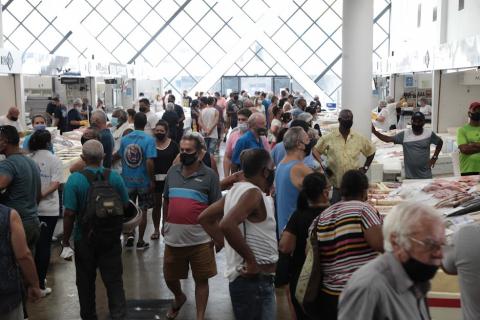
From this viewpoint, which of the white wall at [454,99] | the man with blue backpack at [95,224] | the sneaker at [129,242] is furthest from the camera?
the white wall at [454,99]

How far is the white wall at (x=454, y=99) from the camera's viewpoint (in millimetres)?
13828

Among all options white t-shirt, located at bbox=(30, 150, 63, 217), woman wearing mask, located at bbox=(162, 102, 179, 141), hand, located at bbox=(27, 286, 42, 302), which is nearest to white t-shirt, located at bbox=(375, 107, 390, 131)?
woman wearing mask, located at bbox=(162, 102, 179, 141)

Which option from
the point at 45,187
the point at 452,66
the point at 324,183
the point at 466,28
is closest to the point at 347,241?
the point at 324,183

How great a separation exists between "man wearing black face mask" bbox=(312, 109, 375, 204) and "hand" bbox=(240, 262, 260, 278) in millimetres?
3313

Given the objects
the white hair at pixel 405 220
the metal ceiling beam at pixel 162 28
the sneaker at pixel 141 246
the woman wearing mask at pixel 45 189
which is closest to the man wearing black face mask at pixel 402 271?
the white hair at pixel 405 220

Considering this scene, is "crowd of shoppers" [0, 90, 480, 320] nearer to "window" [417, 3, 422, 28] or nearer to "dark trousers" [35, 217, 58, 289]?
"dark trousers" [35, 217, 58, 289]

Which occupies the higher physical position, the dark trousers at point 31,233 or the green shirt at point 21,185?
the green shirt at point 21,185

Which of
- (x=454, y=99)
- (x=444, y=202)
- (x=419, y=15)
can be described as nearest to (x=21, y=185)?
(x=444, y=202)

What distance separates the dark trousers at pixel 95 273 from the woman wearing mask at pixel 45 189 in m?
1.30

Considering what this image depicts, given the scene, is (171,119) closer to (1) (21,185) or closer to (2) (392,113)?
(2) (392,113)

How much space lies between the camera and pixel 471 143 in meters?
7.42

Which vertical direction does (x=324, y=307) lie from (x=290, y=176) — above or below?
below

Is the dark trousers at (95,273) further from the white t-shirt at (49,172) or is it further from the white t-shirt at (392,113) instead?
the white t-shirt at (392,113)

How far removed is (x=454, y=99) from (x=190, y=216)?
989 centimetres
